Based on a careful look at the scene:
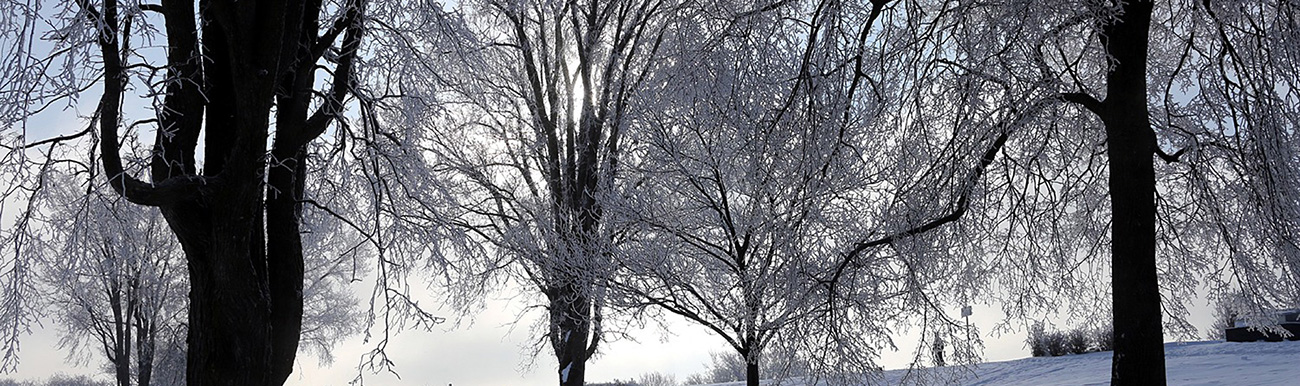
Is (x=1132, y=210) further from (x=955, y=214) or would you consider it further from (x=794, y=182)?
(x=794, y=182)

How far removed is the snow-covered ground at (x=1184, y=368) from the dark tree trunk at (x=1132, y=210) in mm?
3433

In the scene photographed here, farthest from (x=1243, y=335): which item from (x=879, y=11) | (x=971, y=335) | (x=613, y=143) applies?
(x=879, y=11)

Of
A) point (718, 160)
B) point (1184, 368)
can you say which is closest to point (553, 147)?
point (718, 160)

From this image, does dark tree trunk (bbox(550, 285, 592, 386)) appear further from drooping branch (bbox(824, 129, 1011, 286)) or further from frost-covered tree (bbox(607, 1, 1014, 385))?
drooping branch (bbox(824, 129, 1011, 286))

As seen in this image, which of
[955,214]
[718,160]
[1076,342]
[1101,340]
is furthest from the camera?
[1076,342]

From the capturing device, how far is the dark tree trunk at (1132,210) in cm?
656

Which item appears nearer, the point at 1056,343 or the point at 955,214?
the point at 955,214

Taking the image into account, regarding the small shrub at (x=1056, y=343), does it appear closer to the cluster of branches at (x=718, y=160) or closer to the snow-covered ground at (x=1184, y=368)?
the snow-covered ground at (x=1184, y=368)

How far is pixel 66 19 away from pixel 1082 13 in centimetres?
708

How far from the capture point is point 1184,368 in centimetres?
1404

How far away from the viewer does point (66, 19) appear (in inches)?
248

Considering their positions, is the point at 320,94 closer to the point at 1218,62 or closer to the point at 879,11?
the point at 879,11

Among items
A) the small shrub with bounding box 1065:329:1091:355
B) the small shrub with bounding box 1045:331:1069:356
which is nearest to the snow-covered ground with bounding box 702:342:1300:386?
the small shrub with bounding box 1045:331:1069:356

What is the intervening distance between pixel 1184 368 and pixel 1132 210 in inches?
346
